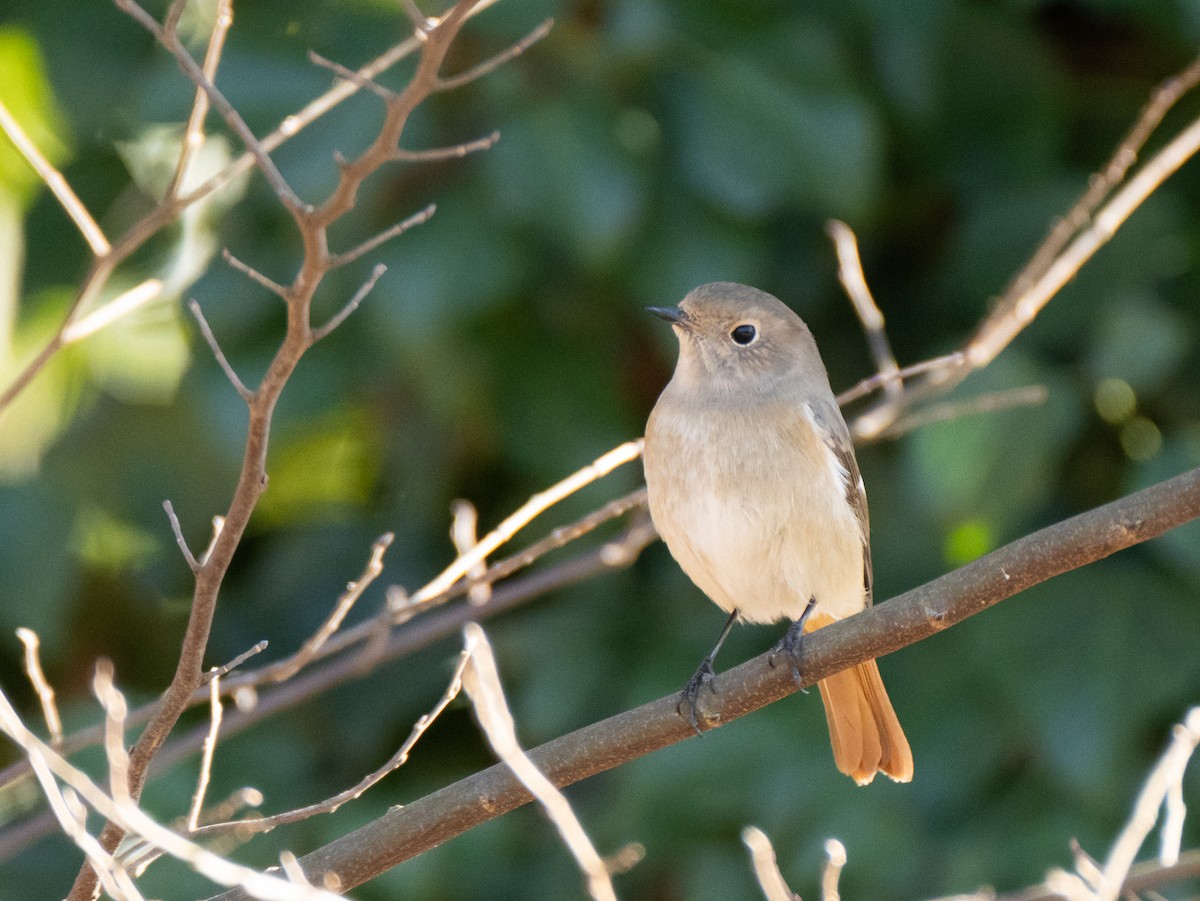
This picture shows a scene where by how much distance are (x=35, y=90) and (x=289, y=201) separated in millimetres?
2624

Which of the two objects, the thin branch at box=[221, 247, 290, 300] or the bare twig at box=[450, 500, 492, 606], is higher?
the thin branch at box=[221, 247, 290, 300]

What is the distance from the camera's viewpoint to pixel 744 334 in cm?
379

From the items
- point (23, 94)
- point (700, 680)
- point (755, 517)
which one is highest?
point (23, 94)

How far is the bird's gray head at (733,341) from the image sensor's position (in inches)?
147

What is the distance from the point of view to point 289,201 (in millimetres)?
1909

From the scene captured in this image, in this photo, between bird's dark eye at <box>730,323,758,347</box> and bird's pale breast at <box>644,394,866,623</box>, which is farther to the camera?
bird's dark eye at <box>730,323,758,347</box>

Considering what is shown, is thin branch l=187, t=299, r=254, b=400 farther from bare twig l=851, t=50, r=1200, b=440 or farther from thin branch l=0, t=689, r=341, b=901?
bare twig l=851, t=50, r=1200, b=440

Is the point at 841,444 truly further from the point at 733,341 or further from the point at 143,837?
the point at 143,837

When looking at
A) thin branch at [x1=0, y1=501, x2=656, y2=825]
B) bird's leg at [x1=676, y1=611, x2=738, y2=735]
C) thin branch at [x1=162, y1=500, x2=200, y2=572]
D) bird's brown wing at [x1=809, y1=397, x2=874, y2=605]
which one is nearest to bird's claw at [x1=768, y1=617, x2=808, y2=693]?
bird's leg at [x1=676, y1=611, x2=738, y2=735]

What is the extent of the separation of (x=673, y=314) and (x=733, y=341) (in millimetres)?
173

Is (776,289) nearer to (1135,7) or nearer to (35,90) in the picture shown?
(1135,7)

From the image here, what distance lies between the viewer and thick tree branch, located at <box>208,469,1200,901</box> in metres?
2.28

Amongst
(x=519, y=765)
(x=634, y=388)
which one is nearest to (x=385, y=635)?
Result: (x=519, y=765)

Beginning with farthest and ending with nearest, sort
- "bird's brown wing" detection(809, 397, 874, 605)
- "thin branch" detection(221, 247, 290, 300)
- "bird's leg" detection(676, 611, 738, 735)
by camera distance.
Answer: "bird's brown wing" detection(809, 397, 874, 605) → "bird's leg" detection(676, 611, 738, 735) → "thin branch" detection(221, 247, 290, 300)
